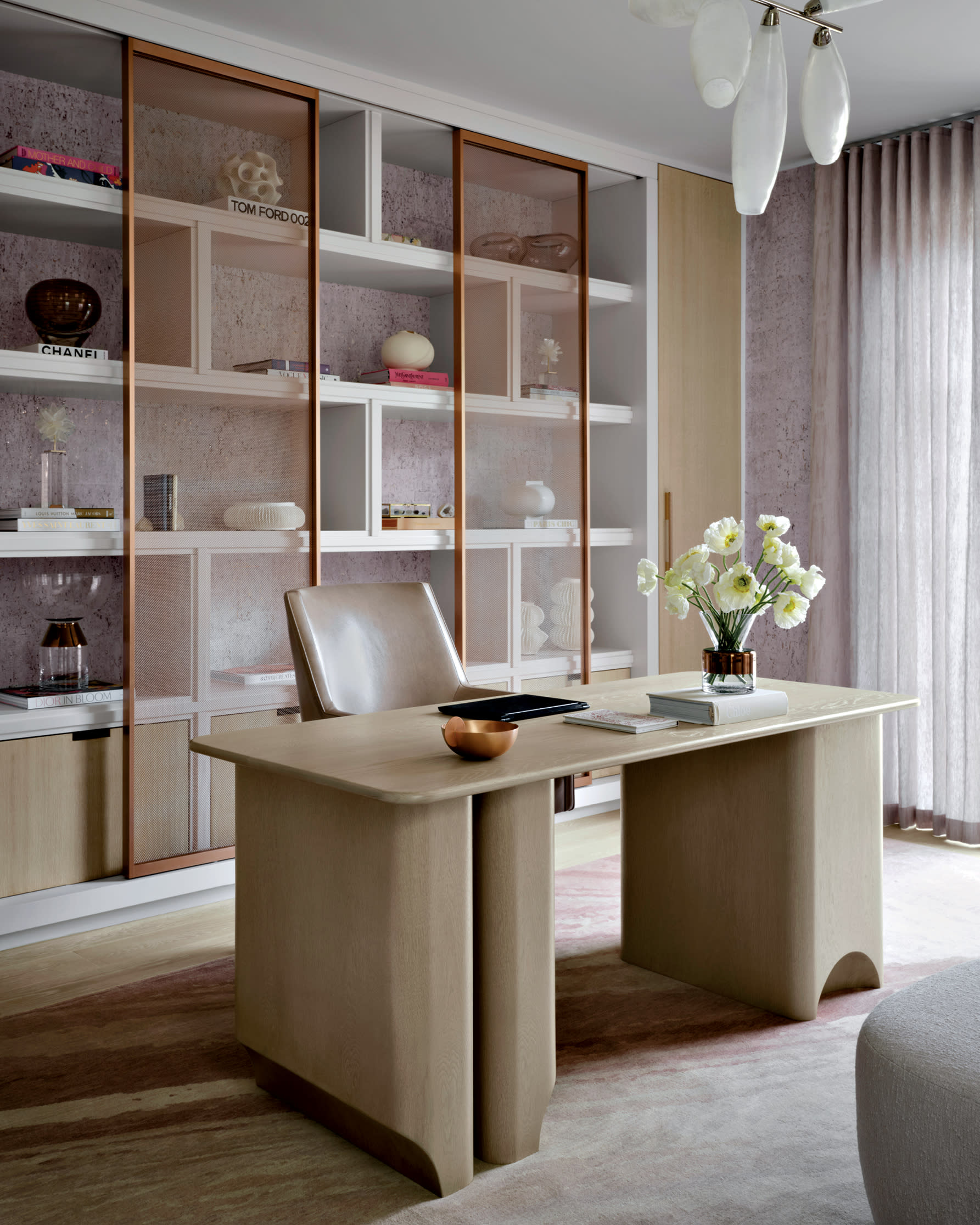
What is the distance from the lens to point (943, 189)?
415 cm

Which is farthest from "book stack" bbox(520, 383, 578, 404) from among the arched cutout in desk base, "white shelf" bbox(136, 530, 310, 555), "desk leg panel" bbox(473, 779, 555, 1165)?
the arched cutout in desk base

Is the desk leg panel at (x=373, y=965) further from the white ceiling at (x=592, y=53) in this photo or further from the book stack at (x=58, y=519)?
Answer: the white ceiling at (x=592, y=53)

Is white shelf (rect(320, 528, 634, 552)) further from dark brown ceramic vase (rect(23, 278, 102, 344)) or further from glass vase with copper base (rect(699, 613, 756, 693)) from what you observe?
glass vase with copper base (rect(699, 613, 756, 693))

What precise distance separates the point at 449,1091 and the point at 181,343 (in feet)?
7.57

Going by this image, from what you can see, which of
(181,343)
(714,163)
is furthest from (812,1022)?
(714,163)

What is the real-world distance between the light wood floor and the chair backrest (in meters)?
0.76

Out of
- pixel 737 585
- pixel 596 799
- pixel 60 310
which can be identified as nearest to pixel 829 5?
pixel 737 585

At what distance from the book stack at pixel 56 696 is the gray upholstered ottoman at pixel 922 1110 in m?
2.28

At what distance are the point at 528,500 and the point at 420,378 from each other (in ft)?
2.05

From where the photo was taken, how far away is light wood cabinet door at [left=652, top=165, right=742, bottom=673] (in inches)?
183

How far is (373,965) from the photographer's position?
1.87 metres

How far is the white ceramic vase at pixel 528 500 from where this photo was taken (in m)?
4.16

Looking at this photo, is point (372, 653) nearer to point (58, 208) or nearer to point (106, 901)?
point (106, 901)

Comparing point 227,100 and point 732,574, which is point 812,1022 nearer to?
point 732,574
